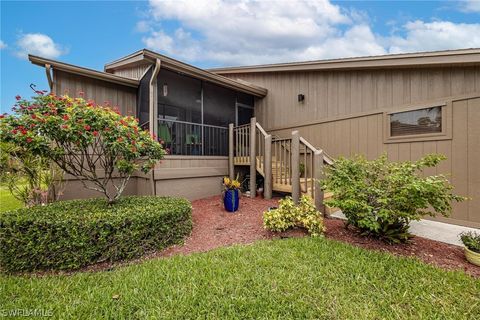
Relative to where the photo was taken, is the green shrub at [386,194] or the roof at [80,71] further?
the roof at [80,71]

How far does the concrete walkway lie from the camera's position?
3992 mm

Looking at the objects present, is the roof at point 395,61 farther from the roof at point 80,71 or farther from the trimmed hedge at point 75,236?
the trimmed hedge at point 75,236

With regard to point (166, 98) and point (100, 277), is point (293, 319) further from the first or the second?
point (166, 98)

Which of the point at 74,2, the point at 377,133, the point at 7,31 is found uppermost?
the point at 74,2

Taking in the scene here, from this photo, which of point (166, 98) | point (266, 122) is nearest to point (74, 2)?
point (166, 98)

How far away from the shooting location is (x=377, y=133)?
19.2ft

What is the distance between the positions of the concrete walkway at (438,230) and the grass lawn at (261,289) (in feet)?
4.75

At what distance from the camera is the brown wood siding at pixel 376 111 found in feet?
15.0

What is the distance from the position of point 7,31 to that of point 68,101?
296cm

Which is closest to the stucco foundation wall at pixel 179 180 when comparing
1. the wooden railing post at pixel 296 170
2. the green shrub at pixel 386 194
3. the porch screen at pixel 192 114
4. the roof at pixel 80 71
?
the porch screen at pixel 192 114

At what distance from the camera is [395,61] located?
527 centimetres

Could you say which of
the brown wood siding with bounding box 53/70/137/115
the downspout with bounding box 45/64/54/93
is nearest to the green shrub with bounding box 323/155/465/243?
the brown wood siding with bounding box 53/70/137/115

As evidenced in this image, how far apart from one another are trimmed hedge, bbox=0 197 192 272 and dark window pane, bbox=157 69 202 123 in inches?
170

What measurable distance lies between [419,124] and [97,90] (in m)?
8.99
